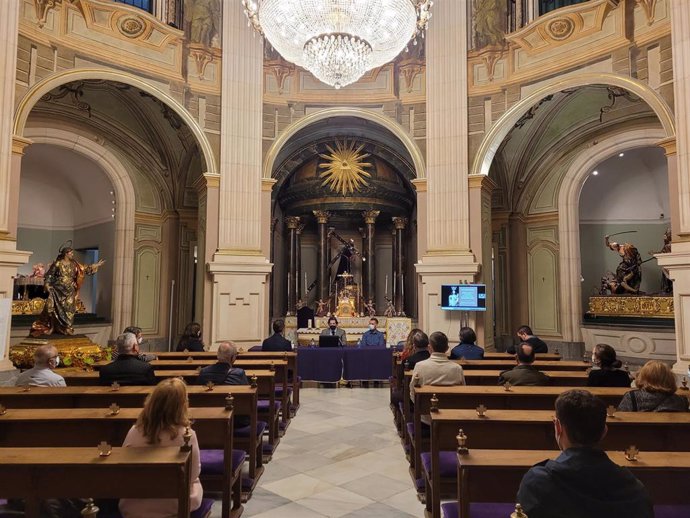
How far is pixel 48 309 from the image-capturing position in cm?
829

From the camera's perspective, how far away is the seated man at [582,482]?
1.54 meters

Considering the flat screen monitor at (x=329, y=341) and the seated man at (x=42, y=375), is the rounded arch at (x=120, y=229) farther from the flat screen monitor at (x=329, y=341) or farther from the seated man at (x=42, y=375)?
the seated man at (x=42, y=375)

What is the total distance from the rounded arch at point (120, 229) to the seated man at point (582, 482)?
35.9 feet

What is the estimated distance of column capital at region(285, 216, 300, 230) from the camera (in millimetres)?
14383

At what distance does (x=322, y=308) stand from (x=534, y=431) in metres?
10.6

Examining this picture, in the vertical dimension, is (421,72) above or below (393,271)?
above

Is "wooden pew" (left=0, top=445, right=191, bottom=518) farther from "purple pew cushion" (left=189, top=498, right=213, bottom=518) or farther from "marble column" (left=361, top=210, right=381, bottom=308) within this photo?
"marble column" (left=361, top=210, right=381, bottom=308)

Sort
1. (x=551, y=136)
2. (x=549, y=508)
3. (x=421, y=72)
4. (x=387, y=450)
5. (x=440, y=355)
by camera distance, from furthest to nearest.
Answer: (x=551, y=136) < (x=421, y=72) < (x=387, y=450) < (x=440, y=355) < (x=549, y=508)

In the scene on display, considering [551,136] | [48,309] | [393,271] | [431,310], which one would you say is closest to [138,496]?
[48,309]

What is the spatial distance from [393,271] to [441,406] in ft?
36.2

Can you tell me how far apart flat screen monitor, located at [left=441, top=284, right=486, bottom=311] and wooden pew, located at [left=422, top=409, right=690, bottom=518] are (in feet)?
19.9

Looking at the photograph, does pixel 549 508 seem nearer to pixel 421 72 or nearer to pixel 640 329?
pixel 640 329

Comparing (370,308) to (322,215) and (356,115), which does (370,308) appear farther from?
(356,115)

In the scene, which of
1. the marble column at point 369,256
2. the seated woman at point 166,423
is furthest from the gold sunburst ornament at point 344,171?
the seated woman at point 166,423
